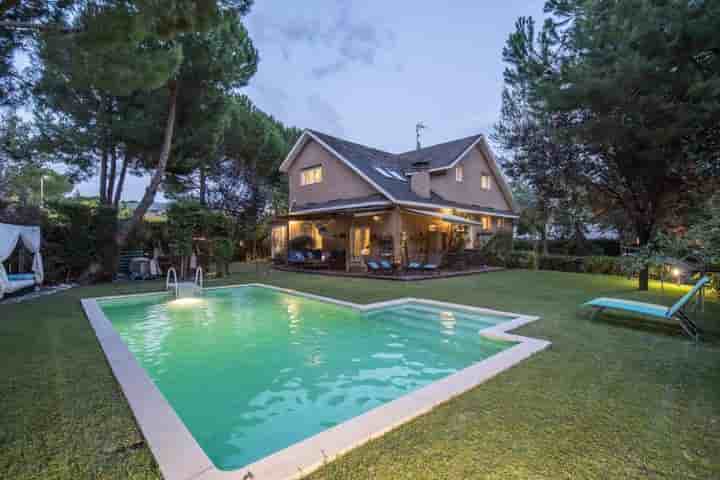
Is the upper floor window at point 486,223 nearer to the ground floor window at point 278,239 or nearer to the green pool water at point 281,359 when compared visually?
the ground floor window at point 278,239

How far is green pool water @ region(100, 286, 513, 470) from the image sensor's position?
3598 mm

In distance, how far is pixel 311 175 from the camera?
20359 millimetres

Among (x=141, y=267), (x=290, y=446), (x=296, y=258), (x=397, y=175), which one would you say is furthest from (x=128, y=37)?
(x=397, y=175)

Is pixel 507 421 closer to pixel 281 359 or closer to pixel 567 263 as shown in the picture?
pixel 281 359

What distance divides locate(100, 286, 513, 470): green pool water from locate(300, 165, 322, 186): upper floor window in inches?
460

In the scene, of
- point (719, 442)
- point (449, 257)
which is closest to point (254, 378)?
point (719, 442)

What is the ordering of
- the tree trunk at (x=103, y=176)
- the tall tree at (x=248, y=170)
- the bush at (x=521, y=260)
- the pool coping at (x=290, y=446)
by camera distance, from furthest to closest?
the tall tree at (x=248, y=170), the bush at (x=521, y=260), the tree trunk at (x=103, y=176), the pool coping at (x=290, y=446)

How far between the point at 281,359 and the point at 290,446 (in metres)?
2.86

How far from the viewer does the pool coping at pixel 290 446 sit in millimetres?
2295

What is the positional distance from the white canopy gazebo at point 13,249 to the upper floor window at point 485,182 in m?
22.0

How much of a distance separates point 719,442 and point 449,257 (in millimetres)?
14459

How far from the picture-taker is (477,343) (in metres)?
5.97

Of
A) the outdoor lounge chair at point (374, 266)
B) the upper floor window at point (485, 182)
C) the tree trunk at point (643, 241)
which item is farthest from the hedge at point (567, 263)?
the outdoor lounge chair at point (374, 266)

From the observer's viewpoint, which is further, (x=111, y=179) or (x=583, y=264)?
(x=111, y=179)
